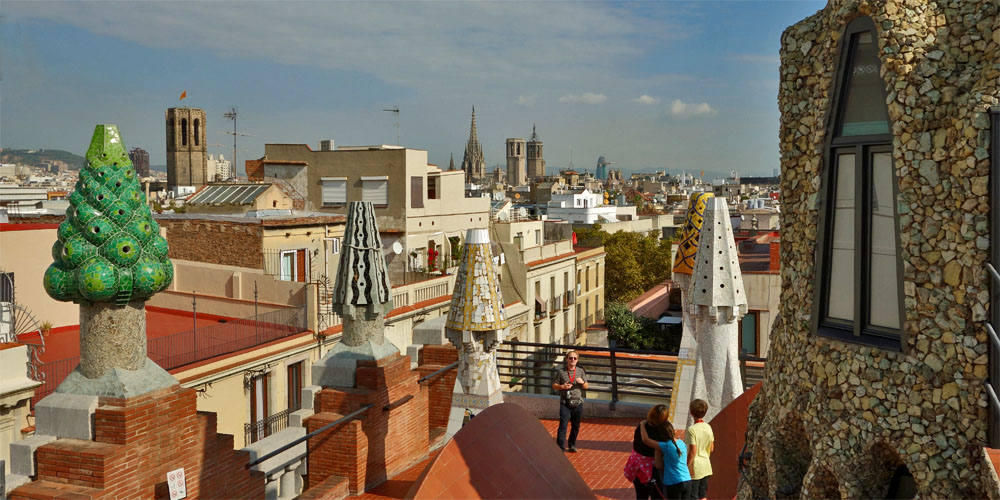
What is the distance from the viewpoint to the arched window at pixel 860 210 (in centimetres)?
492

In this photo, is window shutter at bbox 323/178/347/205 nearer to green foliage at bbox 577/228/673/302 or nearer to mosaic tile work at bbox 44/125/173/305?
green foliage at bbox 577/228/673/302

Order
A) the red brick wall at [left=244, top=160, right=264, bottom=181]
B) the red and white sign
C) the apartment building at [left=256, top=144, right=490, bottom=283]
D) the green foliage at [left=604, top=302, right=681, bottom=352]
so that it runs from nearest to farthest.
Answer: the red and white sign → the apartment building at [left=256, top=144, right=490, bottom=283] → the red brick wall at [left=244, top=160, right=264, bottom=181] → the green foliage at [left=604, top=302, right=681, bottom=352]

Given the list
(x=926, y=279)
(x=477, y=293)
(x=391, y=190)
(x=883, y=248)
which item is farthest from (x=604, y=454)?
(x=391, y=190)

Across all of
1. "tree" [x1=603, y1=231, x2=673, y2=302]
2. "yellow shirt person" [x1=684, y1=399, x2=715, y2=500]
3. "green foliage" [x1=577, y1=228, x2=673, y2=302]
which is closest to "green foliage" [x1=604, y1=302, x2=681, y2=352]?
"green foliage" [x1=577, y1=228, x2=673, y2=302]

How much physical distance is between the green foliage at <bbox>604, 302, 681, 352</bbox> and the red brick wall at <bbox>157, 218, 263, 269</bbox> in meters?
18.1

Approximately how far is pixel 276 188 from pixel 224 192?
1.96m

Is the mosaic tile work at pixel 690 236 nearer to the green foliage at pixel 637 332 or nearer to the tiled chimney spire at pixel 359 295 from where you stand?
the tiled chimney spire at pixel 359 295

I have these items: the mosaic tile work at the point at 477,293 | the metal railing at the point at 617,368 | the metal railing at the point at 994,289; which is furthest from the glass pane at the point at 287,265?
the metal railing at the point at 994,289

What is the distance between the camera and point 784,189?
18.8ft

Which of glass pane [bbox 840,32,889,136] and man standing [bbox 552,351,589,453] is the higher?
glass pane [bbox 840,32,889,136]

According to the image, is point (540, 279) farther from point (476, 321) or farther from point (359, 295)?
point (476, 321)

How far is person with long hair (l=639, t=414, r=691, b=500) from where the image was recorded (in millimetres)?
6520

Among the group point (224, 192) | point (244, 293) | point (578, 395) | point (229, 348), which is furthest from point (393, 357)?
point (224, 192)

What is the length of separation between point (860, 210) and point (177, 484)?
5465mm
